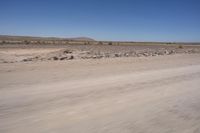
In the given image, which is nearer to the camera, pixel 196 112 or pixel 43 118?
pixel 43 118

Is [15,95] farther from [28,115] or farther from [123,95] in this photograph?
[123,95]

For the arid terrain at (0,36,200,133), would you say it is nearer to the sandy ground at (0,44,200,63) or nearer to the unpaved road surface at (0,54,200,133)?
the unpaved road surface at (0,54,200,133)

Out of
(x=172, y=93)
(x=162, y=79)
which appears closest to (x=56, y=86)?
(x=172, y=93)

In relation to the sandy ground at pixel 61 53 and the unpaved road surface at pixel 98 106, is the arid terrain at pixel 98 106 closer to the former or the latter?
the unpaved road surface at pixel 98 106

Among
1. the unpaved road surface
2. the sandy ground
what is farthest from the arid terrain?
the sandy ground

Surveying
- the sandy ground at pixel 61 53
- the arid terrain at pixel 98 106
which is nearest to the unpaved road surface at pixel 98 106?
the arid terrain at pixel 98 106

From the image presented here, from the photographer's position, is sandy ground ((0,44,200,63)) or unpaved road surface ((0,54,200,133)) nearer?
unpaved road surface ((0,54,200,133))

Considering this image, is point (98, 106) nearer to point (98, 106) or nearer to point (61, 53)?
point (98, 106)

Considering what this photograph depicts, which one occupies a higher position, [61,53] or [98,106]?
[98,106]

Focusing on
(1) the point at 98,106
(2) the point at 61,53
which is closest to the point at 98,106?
(1) the point at 98,106

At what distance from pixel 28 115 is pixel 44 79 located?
4.24m

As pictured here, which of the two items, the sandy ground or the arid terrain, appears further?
the sandy ground

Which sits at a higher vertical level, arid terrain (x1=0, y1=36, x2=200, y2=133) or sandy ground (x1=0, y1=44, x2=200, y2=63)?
arid terrain (x1=0, y1=36, x2=200, y2=133)

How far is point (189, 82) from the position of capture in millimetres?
→ 9617
